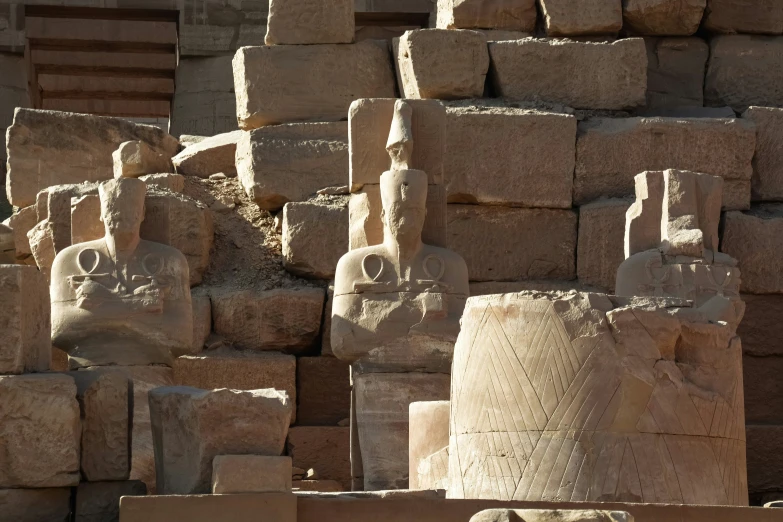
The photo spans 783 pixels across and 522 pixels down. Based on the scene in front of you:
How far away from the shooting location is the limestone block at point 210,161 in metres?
12.2

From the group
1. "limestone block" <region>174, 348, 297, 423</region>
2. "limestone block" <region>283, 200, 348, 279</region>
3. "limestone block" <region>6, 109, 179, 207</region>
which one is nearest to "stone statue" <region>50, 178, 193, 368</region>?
"limestone block" <region>174, 348, 297, 423</region>

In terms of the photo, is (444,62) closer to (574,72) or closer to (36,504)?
(574,72)

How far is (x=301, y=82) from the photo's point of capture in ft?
39.6

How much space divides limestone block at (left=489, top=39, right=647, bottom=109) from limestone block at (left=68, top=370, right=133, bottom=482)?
519 cm

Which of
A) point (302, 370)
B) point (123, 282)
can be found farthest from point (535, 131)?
point (123, 282)

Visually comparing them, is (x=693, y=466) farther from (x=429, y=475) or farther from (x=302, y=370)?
(x=302, y=370)

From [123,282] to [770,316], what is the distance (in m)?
4.33

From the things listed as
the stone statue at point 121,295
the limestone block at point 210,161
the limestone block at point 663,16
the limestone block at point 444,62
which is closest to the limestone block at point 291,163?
the limestone block at point 210,161

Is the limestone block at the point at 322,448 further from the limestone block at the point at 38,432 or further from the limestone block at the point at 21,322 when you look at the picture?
the limestone block at the point at 38,432

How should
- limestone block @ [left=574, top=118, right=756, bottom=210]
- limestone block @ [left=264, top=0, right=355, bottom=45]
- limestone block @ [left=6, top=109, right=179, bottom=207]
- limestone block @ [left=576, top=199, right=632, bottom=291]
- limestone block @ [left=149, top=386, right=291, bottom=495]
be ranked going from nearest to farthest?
1. limestone block @ [left=149, top=386, right=291, bottom=495]
2. limestone block @ [left=576, top=199, right=632, bottom=291]
3. limestone block @ [left=574, top=118, right=756, bottom=210]
4. limestone block @ [left=264, top=0, right=355, bottom=45]
5. limestone block @ [left=6, top=109, right=179, bottom=207]

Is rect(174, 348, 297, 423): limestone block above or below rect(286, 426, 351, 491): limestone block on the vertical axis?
above

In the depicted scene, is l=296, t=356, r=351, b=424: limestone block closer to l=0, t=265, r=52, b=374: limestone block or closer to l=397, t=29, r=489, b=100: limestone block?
l=397, t=29, r=489, b=100: limestone block

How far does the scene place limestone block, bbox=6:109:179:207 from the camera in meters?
12.2

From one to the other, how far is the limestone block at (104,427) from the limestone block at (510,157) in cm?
434
